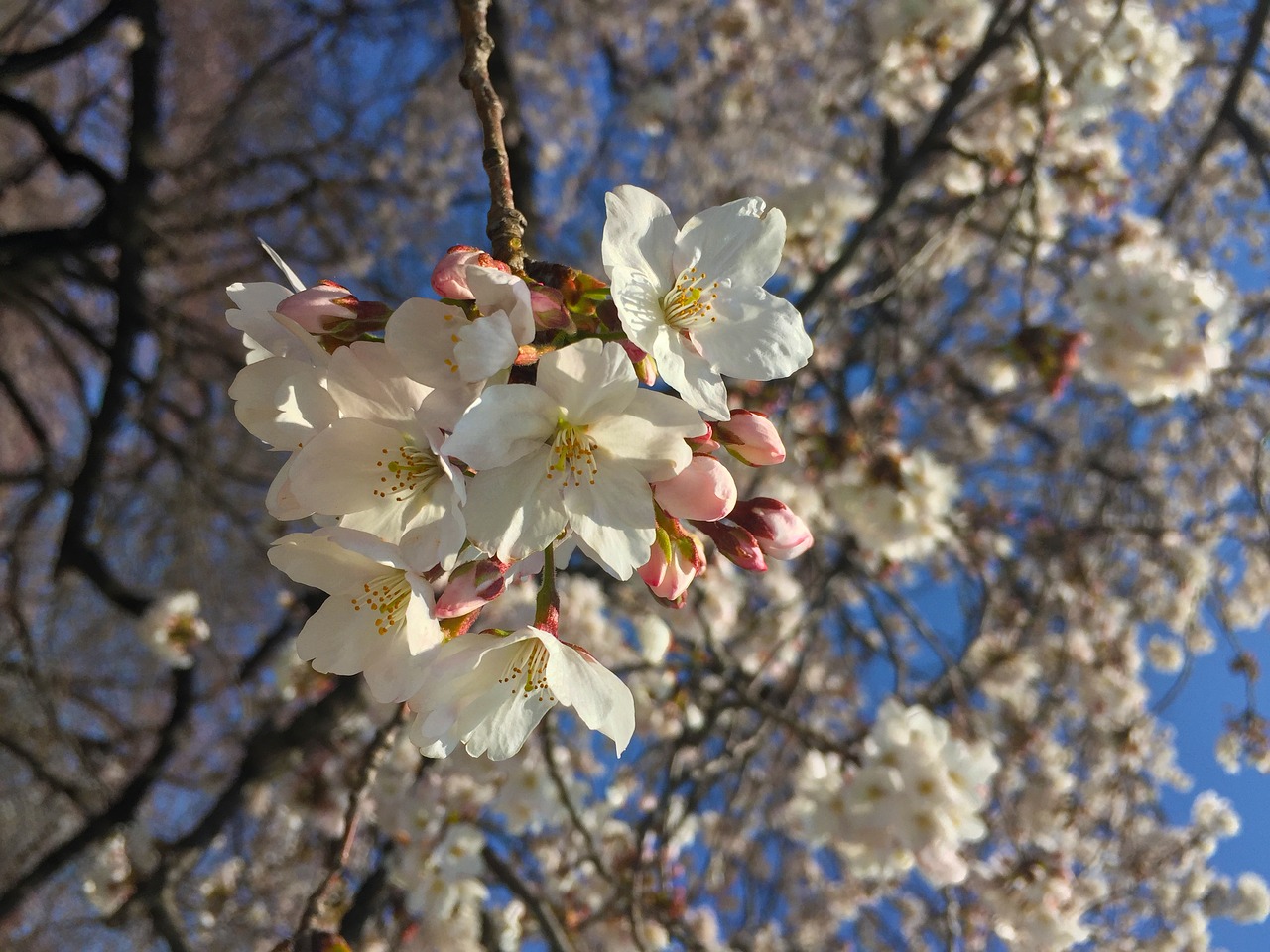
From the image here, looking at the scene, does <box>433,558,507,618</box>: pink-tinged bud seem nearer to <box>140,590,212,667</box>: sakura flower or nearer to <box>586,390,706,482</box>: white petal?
<box>586,390,706,482</box>: white petal

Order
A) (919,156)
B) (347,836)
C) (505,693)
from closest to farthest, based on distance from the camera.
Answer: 1. (505,693)
2. (347,836)
3. (919,156)

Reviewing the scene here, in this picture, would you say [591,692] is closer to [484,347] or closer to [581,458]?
[581,458]

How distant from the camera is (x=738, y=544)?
2.77 ft

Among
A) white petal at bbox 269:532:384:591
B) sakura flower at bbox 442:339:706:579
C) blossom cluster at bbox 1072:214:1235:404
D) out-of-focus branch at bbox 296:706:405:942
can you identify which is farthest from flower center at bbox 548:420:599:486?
blossom cluster at bbox 1072:214:1235:404

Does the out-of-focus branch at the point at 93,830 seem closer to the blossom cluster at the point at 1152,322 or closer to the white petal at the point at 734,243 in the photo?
the white petal at the point at 734,243

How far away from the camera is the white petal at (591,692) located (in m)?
0.75

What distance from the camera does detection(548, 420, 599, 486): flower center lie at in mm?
688

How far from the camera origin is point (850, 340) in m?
3.70

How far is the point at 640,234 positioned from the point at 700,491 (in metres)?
0.26

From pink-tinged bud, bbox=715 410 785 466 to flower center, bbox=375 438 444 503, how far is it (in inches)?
10.7

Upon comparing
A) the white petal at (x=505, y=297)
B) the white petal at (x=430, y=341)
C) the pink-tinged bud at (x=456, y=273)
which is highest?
the pink-tinged bud at (x=456, y=273)

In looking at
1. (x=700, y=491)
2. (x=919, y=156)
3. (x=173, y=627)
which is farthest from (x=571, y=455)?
(x=173, y=627)

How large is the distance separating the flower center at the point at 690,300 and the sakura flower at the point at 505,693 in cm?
31

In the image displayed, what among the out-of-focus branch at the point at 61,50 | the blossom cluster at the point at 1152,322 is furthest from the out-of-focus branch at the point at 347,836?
the out-of-focus branch at the point at 61,50
